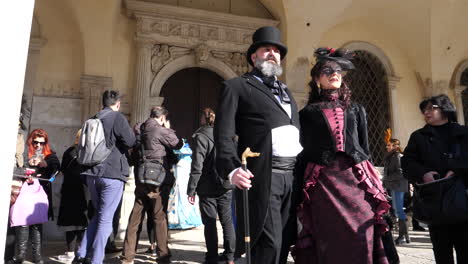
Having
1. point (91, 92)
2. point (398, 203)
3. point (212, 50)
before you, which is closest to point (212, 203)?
point (398, 203)

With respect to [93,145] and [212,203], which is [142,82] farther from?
[212,203]

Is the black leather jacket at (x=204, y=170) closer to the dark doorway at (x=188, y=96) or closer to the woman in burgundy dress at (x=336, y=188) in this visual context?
the woman in burgundy dress at (x=336, y=188)

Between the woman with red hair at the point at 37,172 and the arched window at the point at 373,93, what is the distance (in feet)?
26.0

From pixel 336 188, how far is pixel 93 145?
239 cm

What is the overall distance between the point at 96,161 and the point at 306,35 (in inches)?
263

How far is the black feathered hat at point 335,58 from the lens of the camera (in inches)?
102

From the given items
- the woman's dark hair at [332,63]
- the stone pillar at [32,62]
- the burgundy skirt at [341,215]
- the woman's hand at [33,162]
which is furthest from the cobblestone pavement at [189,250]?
the stone pillar at [32,62]

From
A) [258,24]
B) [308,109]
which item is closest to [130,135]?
[308,109]

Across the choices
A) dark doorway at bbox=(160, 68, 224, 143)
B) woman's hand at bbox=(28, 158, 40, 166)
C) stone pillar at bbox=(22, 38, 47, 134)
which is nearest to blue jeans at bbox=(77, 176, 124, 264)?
woman's hand at bbox=(28, 158, 40, 166)

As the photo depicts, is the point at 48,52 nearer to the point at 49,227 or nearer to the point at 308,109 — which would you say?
the point at 49,227

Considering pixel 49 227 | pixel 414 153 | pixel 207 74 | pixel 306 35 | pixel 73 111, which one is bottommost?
pixel 49 227

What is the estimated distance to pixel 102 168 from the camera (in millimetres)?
3633

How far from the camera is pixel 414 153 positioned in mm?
3127

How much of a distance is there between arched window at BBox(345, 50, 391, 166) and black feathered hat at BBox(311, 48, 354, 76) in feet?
26.1
